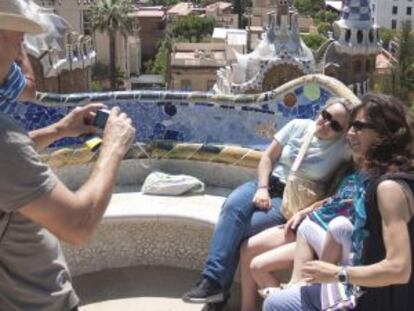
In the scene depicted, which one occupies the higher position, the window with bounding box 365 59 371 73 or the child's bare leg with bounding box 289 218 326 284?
the child's bare leg with bounding box 289 218 326 284

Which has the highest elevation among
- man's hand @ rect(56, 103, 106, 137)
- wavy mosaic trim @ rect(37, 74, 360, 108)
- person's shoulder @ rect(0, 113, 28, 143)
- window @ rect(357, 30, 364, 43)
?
person's shoulder @ rect(0, 113, 28, 143)

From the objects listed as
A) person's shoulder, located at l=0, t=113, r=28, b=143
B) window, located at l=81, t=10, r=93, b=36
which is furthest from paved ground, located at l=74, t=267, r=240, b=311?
window, located at l=81, t=10, r=93, b=36

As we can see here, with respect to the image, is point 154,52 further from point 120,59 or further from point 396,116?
point 396,116

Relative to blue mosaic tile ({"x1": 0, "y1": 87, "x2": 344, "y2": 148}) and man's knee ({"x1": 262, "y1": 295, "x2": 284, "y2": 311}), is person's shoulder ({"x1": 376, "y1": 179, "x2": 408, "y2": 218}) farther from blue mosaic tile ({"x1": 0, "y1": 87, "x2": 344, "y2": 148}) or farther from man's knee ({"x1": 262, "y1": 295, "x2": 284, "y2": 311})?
blue mosaic tile ({"x1": 0, "y1": 87, "x2": 344, "y2": 148})

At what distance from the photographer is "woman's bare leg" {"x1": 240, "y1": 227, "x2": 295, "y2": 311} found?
3.61 meters

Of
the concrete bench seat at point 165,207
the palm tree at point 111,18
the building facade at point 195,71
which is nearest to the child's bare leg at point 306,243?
the concrete bench seat at point 165,207

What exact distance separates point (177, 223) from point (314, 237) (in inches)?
55.2

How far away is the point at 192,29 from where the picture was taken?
5484 centimetres

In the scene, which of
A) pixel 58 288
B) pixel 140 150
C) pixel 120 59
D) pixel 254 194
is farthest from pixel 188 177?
pixel 120 59

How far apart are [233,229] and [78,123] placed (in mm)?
1360

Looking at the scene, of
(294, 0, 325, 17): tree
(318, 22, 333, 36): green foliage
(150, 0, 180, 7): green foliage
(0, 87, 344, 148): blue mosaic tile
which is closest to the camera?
(0, 87, 344, 148): blue mosaic tile

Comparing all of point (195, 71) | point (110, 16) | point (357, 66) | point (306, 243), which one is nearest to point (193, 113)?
point (306, 243)

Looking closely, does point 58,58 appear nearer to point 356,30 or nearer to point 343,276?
point 356,30

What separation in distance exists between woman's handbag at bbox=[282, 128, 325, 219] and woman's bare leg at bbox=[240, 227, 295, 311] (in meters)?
0.13
